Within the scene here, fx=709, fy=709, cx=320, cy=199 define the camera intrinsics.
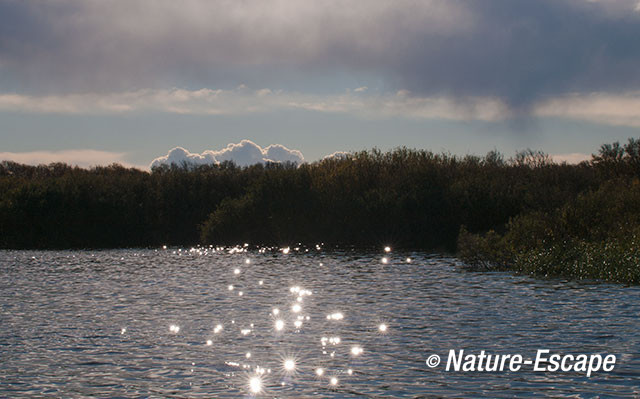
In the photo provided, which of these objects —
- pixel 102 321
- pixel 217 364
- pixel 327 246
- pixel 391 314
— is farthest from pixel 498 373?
pixel 327 246

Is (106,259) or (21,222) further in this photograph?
(21,222)

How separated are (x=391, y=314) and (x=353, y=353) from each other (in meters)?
6.63

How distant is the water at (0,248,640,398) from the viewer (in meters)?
16.3

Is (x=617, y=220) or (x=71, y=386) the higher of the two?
(x=617, y=220)

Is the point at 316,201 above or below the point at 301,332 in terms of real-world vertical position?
above

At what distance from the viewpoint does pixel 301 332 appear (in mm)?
23312

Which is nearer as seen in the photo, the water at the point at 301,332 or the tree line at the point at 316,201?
the water at the point at 301,332

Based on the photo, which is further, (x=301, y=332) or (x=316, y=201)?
(x=316, y=201)

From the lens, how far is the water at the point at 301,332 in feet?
53.6

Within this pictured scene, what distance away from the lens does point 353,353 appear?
65.2 feet

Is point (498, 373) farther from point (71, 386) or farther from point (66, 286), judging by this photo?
point (66, 286)

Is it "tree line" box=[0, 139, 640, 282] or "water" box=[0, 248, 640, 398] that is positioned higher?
"tree line" box=[0, 139, 640, 282]

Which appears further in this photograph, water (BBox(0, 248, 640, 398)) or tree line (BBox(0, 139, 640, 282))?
tree line (BBox(0, 139, 640, 282))

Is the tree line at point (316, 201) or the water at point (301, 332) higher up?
the tree line at point (316, 201)
